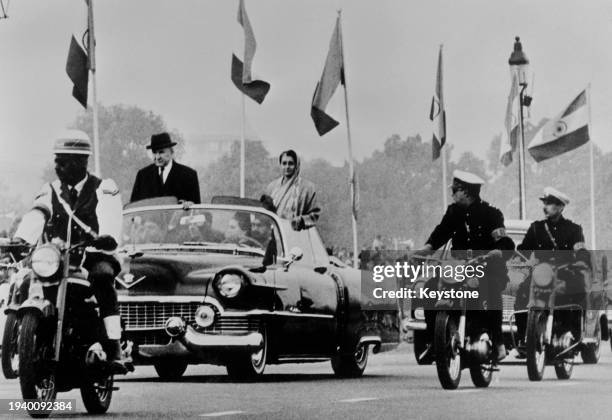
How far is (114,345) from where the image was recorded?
9375 mm

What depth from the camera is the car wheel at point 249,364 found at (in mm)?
12211

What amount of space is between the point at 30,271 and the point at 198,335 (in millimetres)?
3106

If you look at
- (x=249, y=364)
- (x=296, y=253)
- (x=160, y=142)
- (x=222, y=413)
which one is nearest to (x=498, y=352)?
(x=296, y=253)

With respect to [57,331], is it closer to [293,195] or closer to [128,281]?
[128,281]

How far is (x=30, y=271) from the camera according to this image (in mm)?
8938

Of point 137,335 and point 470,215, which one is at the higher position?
point 470,215

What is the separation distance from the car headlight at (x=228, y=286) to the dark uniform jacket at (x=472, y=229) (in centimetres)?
153

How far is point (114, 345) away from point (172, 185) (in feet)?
11.1

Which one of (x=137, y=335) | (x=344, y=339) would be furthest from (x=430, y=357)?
(x=137, y=335)

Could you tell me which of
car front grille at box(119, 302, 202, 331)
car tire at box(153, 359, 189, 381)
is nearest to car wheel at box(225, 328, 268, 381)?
car front grille at box(119, 302, 202, 331)

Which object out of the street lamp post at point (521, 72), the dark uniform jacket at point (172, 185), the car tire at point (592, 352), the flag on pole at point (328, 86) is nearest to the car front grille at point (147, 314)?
the dark uniform jacket at point (172, 185)

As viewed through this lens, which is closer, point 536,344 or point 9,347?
point 9,347

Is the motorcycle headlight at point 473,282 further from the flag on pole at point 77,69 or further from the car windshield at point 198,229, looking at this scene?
the flag on pole at point 77,69

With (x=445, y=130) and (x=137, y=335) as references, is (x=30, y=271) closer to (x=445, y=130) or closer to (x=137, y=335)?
(x=137, y=335)
